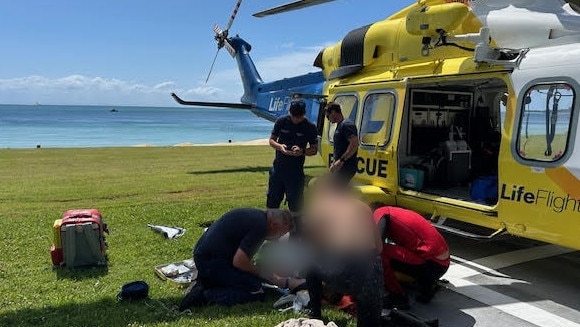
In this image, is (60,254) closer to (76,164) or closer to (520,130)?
(520,130)

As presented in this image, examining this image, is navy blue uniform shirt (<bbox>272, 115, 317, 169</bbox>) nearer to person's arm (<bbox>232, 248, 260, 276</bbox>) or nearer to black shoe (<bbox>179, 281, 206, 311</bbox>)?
person's arm (<bbox>232, 248, 260, 276</bbox>)

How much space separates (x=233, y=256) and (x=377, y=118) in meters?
3.13

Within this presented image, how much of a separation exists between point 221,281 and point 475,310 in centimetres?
220

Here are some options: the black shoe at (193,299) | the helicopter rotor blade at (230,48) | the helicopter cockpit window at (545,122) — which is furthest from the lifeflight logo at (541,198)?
the helicopter rotor blade at (230,48)

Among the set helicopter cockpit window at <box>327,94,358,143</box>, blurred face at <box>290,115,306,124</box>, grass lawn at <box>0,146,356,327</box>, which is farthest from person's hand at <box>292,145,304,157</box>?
grass lawn at <box>0,146,356,327</box>

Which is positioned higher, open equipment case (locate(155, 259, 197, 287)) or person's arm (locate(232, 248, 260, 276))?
→ person's arm (locate(232, 248, 260, 276))

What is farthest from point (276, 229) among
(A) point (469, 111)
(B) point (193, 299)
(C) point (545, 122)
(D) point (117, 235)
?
(A) point (469, 111)

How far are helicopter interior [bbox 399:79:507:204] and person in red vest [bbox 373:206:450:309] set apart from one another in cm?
219

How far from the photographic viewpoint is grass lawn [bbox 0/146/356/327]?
4.19 m

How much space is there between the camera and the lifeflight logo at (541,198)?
14.7 feet

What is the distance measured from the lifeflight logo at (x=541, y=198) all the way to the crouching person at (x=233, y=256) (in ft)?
7.30

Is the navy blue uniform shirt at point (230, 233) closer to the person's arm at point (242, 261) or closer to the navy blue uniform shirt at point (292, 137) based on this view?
the person's arm at point (242, 261)

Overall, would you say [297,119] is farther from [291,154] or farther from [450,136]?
[450,136]

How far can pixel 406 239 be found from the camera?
4.43 metres
